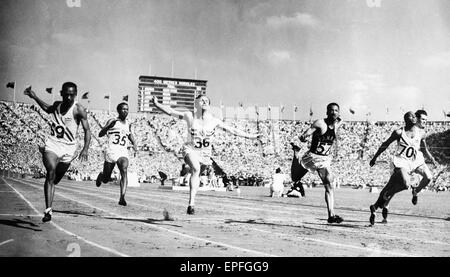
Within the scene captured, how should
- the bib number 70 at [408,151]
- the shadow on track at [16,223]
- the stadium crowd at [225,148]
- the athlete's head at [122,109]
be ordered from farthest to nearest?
the stadium crowd at [225,148], the athlete's head at [122,109], the bib number 70 at [408,151], the shadow on track at [16,223]

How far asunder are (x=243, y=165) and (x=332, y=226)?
50569 millimetres

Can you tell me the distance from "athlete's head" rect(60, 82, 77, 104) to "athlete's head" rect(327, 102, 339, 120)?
4367mm

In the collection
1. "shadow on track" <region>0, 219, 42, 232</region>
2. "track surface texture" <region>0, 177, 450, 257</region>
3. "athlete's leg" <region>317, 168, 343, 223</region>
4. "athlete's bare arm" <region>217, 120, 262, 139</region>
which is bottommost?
"track surface texture" <region>0, 177, 450, 257</region>

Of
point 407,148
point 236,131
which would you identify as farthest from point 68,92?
point 407,148

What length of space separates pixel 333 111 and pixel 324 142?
588mm

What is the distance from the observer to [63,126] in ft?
23.3

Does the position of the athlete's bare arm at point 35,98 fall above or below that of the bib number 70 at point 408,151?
above

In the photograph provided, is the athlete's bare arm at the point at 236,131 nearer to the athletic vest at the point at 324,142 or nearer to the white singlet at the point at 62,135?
the athletic vest at the point at 324,142

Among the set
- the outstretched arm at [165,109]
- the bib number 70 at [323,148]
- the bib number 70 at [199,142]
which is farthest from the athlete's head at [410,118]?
the outstretched arm at [165,109]

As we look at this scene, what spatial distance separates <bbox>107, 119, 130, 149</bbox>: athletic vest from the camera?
11211 millimetres

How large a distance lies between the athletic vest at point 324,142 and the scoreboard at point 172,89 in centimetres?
6872

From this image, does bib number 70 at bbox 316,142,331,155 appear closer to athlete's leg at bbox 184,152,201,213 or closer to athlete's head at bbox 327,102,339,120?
athlete's head at bbox 327,102,339,120

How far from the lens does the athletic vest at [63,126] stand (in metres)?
7.07

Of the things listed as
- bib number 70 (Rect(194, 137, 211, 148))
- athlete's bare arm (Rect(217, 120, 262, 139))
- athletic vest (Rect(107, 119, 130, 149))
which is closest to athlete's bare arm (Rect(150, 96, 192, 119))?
bib number 70 (Rect(194, 137, 211, 148))
